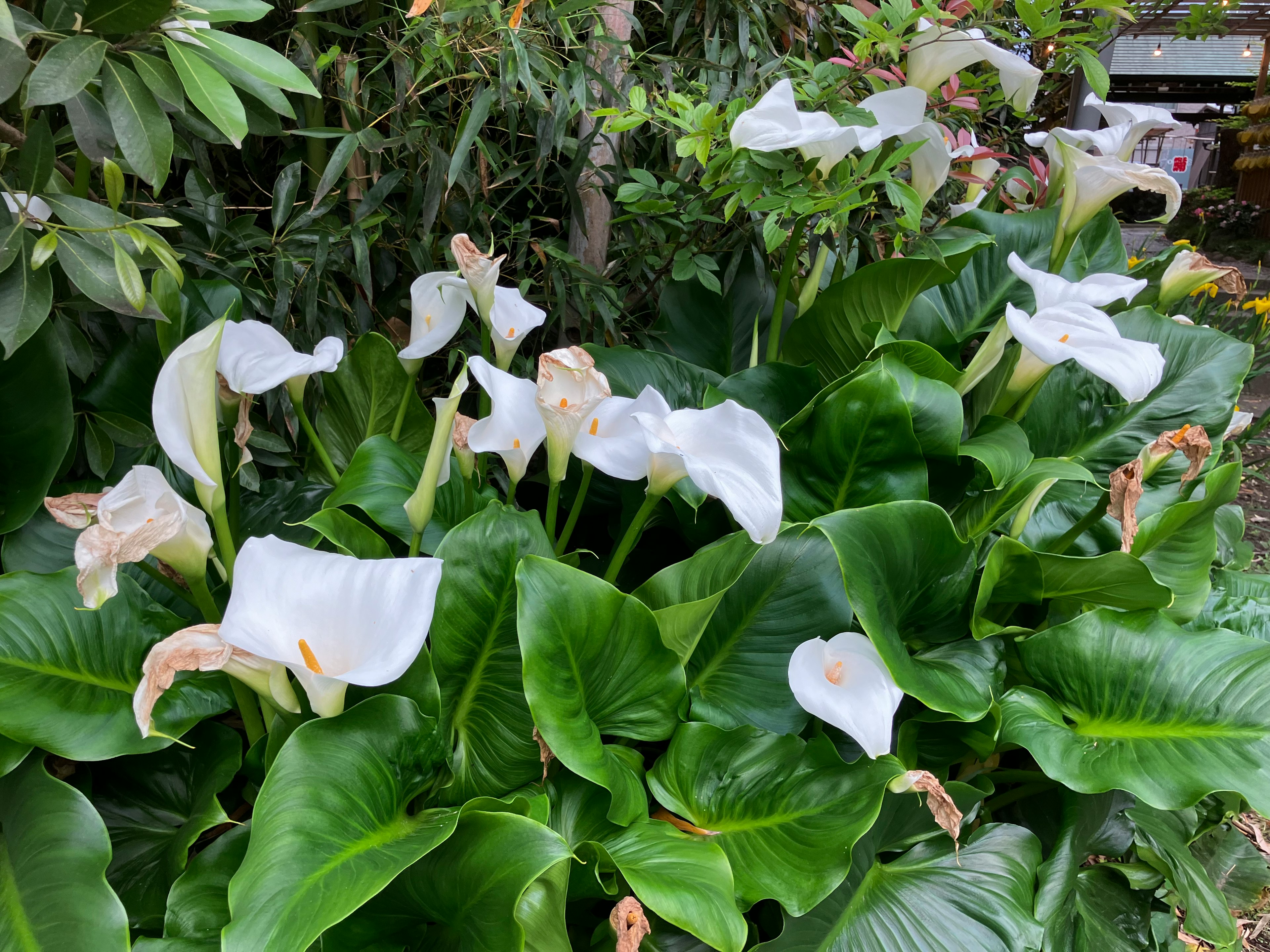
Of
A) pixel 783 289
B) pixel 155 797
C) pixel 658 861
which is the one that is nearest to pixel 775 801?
pixel 658 861

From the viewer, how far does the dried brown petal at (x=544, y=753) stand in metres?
0.71

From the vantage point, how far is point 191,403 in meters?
0.62

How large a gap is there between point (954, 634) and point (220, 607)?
77 cm

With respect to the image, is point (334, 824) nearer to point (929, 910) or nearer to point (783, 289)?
point (929, 910)

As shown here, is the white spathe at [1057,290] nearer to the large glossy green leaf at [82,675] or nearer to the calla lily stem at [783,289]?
the calla lily stem at [783,289]

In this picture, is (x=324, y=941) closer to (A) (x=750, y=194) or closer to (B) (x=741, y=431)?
(B) (x=741, y=431)

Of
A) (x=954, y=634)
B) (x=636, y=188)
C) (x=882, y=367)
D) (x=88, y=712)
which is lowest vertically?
(x=954, y=634)

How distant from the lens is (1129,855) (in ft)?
3.33

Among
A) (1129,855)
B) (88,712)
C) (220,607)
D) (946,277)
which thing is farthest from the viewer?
(946,277)

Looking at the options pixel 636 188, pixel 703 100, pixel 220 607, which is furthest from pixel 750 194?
pixel 220 607

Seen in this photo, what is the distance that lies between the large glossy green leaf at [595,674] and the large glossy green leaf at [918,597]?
0.60 feet

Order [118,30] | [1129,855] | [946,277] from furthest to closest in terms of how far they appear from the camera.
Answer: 1. [946,277]
2. [1129,855]
3. [118,30]

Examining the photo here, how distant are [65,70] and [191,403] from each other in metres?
0.22

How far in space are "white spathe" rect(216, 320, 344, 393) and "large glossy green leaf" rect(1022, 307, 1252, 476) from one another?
3.10 ft
